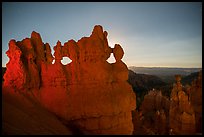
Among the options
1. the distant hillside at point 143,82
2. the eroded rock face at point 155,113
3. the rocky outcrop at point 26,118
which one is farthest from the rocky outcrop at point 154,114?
the distant hillside at point 143,82

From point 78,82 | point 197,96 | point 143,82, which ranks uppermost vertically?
point 78,82

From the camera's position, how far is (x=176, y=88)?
31.2 meters

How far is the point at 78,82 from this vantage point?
13.8 metres

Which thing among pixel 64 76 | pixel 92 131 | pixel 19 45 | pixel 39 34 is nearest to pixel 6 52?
pixel 19 45

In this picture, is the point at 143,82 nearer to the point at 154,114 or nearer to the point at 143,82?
the point at 143,82

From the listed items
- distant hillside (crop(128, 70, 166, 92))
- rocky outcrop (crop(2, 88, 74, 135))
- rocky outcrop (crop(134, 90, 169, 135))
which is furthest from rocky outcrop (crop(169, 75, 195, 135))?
distant hillside (crop(128, 70, 166, 92))

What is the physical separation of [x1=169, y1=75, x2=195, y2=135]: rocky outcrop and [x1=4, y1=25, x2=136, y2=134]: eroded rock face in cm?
1565

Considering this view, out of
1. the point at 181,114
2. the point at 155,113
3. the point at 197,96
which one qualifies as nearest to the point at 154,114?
the point at 155,113

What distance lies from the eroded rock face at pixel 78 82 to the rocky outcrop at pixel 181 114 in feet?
51.3

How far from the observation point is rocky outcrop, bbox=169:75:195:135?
27.7 metres

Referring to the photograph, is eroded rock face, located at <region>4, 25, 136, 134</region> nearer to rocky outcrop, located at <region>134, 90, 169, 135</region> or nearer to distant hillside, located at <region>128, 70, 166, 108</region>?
rocky outcrop, located at <region>134, 90, 169, 135</region>

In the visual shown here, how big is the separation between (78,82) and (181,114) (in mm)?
18649

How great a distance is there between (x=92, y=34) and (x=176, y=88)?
19939mm

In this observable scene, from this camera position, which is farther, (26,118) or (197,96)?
(197,96)
